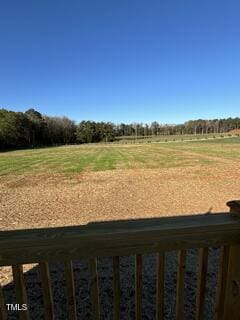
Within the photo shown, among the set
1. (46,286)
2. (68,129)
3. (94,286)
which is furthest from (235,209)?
(68,129)

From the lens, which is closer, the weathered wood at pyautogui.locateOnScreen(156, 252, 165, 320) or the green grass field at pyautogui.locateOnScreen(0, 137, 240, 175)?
the weathered wood at pyautogui.locateOnScreen(156, 252, 165, 320)

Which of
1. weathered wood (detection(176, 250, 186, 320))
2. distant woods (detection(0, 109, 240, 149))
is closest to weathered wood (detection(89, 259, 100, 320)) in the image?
weathered wood (detection(176, 250, 186, 320))

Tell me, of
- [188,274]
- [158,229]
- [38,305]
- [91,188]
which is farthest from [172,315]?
[91,188]

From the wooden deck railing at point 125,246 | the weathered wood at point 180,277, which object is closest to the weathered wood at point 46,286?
the wooden deck railing at point 125,246

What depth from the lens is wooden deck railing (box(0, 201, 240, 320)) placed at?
1526 mm

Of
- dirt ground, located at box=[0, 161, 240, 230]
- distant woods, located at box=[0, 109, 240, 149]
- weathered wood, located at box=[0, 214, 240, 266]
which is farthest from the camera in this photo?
distant woods, located at box=[0, 109, 240, 149]

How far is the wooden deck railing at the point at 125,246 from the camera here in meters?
1.53

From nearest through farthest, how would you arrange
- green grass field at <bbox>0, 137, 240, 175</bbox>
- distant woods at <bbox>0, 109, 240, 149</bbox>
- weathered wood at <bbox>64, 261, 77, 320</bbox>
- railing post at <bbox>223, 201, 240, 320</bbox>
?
1. weathered wood at <bbox>64, 261, 77, 320</bbox>
2. railing post at <bbox>223, 201, 240, 320</bbox>
3. green grass field at <bbox>0, 137, 240, 175</bbox>
4. distant woods at <bbox>0, 109, 240, 149</bbox>

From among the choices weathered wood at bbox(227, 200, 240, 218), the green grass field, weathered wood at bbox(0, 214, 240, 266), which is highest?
weathered wood at bbox(227, 200, 240, 218)

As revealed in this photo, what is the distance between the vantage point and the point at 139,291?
72.0 inches

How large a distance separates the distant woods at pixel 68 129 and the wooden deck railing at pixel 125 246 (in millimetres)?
56956

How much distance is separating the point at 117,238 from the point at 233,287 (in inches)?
35.2

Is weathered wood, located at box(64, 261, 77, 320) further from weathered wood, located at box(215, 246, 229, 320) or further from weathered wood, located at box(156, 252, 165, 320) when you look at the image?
weathered wood, located at box(215, 246, 229, 320)

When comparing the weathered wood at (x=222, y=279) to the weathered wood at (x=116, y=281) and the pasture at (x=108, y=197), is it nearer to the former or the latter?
the weathered wood at (x=116, y=281)
